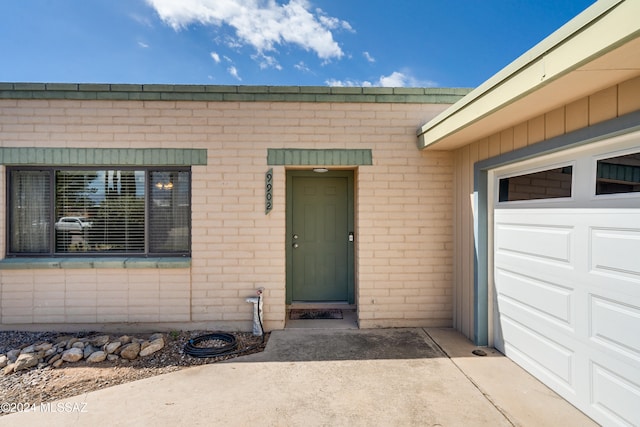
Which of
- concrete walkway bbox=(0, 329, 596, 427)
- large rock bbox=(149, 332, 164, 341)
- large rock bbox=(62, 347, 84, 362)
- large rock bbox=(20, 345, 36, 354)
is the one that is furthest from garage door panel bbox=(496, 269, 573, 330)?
large rock bbox=(20, 345, 36, 354)

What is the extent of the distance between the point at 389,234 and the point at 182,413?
10.8 feet

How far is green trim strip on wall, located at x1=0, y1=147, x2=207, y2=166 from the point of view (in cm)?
454

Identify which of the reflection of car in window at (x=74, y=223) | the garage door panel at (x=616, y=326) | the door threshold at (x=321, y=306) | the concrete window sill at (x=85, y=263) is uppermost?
the reflection of car in window at (x=74, y=223)

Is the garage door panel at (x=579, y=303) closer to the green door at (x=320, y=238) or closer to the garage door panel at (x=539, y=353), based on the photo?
the garage door panel at (x=539, y=353)

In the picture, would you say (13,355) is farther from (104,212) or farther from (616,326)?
(616,326)

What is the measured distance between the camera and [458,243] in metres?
4.65

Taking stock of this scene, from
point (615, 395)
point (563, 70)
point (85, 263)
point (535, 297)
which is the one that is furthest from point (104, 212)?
point (615, 395)

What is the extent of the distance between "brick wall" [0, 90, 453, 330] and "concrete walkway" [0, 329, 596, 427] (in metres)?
1.04

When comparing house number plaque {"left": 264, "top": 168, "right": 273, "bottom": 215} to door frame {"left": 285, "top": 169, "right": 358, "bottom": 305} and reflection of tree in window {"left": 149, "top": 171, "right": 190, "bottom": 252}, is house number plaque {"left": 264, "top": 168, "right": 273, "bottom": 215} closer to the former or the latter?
door frame {"left": 285, "top": 169, "right": 358, "bottom": 305}

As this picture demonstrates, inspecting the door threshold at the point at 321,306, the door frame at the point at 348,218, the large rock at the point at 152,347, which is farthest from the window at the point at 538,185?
the large rock at the point at 152,347

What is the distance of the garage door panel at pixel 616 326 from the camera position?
7.79 ft

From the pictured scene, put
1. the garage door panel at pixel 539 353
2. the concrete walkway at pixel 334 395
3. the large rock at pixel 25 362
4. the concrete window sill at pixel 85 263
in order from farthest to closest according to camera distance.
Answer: the concrete window sill at pixel 85 263
the large rock at pixel 25 362
the garage door panel at pixel 539 353
the concrete walkway at pixel 334 395

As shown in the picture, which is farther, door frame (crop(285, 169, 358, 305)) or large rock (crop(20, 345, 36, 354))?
door frame (crop(285, 169, 358, 305))

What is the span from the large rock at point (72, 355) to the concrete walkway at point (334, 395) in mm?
979
